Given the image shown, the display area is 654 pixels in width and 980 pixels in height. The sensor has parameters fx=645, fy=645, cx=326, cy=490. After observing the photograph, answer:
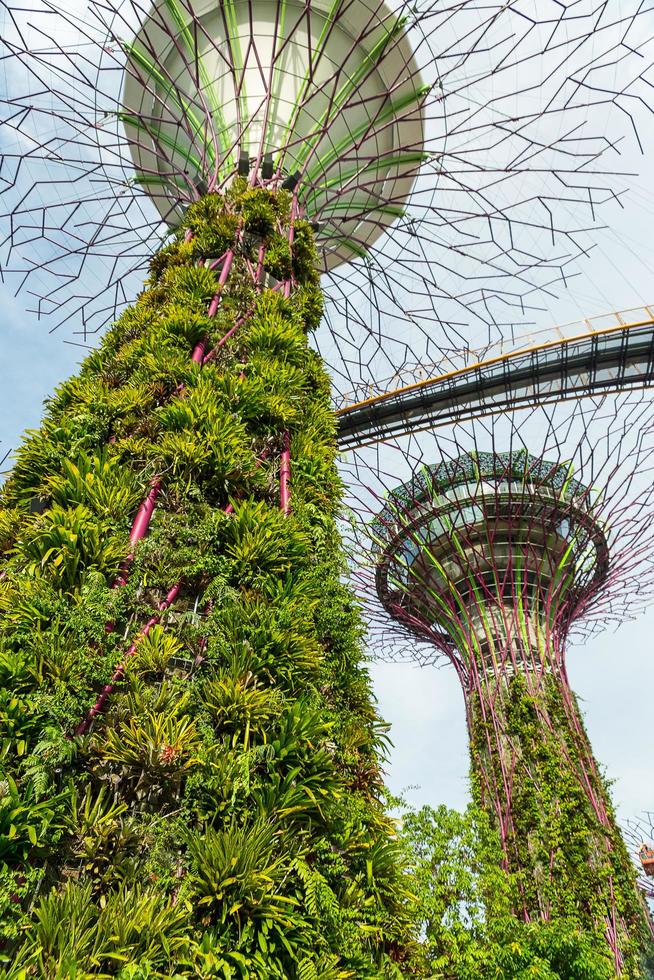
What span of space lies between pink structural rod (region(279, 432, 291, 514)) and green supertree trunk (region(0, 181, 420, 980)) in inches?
0.6

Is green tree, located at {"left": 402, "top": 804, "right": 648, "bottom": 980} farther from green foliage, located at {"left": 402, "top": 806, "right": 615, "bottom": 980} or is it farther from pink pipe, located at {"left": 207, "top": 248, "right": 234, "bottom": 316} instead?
pink pipe, located at {"left": 207, "top": 248, "right": 234, "bottom": 316}

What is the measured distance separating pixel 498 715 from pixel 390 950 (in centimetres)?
1349

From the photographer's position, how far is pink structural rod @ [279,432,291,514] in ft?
11.5

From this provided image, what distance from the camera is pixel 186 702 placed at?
2.30m

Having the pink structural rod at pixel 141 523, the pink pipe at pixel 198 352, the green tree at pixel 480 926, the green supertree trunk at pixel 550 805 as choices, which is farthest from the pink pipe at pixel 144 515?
the green supertree trunk at pixel 550 805

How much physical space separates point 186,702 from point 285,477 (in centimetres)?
159

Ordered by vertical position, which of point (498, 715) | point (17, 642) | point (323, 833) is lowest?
point (323, 833)

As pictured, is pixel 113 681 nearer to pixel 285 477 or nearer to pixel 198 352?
pixel 285 477

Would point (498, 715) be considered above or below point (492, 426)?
below

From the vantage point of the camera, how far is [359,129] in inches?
328

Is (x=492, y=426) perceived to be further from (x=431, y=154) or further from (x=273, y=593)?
(x=273, y=593)

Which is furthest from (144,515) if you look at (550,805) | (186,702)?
(550,805)

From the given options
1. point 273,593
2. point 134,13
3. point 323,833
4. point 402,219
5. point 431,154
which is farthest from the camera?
point 402,219

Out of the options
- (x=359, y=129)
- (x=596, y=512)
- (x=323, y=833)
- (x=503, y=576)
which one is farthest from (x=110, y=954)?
(x=596, y=512)
